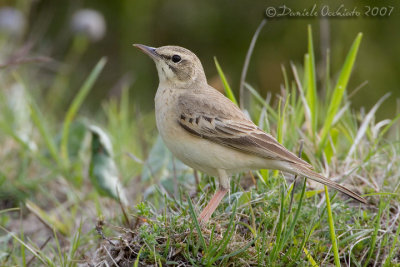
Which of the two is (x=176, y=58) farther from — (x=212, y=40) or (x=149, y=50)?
(x=212, y=40)

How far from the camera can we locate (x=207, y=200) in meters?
4.17

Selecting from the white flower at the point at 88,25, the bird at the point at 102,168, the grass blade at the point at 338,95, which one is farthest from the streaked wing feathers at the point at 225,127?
the white flower at the point at 88,25

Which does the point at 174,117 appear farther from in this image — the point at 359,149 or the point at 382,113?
the point at 382,113

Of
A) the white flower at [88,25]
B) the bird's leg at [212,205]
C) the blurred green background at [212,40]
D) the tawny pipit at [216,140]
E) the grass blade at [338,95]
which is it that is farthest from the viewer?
the blurred green background at [212,40]

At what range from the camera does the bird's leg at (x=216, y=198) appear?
374cm

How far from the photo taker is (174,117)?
4.08 metres

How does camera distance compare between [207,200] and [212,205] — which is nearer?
[212,205]

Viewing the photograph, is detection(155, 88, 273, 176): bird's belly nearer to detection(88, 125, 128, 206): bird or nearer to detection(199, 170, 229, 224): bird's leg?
detection(199, 170, 229, 224): bird's leg

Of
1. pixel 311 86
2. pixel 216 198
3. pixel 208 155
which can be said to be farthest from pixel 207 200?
pixel 311 86

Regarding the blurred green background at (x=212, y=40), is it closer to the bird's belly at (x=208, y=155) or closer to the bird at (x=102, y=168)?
the bird at (x=102, y=168)

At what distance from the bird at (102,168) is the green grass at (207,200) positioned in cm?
19

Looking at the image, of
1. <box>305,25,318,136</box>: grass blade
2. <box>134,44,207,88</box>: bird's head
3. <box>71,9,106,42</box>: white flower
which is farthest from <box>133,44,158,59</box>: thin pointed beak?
<box>71,9,106,42</box>: white flower

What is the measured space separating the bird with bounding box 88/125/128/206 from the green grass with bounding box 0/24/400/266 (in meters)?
0.19

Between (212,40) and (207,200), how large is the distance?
5230 mm
